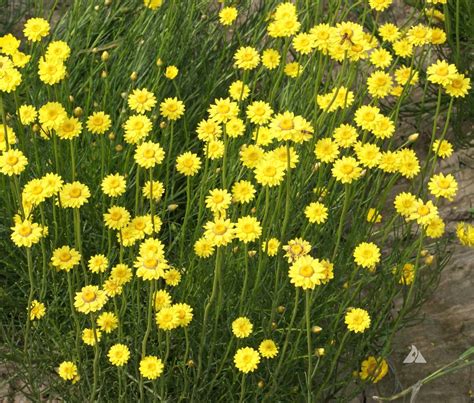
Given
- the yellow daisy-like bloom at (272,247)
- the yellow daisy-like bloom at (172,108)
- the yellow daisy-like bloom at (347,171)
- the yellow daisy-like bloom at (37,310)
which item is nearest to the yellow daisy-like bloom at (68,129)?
the yellow daisy-like bloom at (172,108)

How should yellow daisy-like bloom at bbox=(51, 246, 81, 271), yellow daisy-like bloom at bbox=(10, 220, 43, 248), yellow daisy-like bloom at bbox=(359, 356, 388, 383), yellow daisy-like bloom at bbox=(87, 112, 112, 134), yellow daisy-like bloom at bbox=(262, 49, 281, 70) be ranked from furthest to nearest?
yellow daisy-like bloom at bbox=(262, 49, 281, 70), yellow daisy-like bloom at bbox=(359, 356, 388, 383), yellow daisy-like bloom at bbox=(87, 112, 112, 134), yellow daisy-like bloom at bbox=(51, 246, 81, 271), yellow daisy-like bloom at bbox=(10, 220, 43, 248)

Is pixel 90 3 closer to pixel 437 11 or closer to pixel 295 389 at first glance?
pixel 437 11

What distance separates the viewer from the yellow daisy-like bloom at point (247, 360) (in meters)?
2.07

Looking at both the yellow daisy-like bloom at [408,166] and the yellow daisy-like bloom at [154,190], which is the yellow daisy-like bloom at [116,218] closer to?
the yellow daisy-like bloom at [154,190]

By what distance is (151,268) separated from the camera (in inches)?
75.3

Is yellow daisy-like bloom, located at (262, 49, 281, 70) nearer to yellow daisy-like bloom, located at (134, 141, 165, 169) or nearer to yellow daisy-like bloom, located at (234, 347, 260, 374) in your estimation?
yellow daisy-like bloom, located at (134, 141, 165, 169)

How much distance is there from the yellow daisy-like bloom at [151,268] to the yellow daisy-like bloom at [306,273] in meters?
0.30

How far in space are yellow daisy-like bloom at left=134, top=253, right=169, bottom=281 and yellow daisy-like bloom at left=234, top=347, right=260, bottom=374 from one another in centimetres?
34

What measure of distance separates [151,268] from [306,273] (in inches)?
14.1

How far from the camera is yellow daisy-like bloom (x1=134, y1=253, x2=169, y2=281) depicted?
1.90 meters

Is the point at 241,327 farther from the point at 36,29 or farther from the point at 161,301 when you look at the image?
the point at 36,29

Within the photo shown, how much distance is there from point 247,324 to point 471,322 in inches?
45.0

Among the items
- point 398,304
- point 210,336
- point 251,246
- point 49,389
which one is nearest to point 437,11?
point 398,304

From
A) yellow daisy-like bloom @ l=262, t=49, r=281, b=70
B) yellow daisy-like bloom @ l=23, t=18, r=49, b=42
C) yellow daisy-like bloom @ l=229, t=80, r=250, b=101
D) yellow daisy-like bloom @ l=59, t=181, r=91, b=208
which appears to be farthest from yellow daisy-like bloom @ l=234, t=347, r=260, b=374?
yellow daisy-like bloom @ l=23, t=18, r=49, b=42
